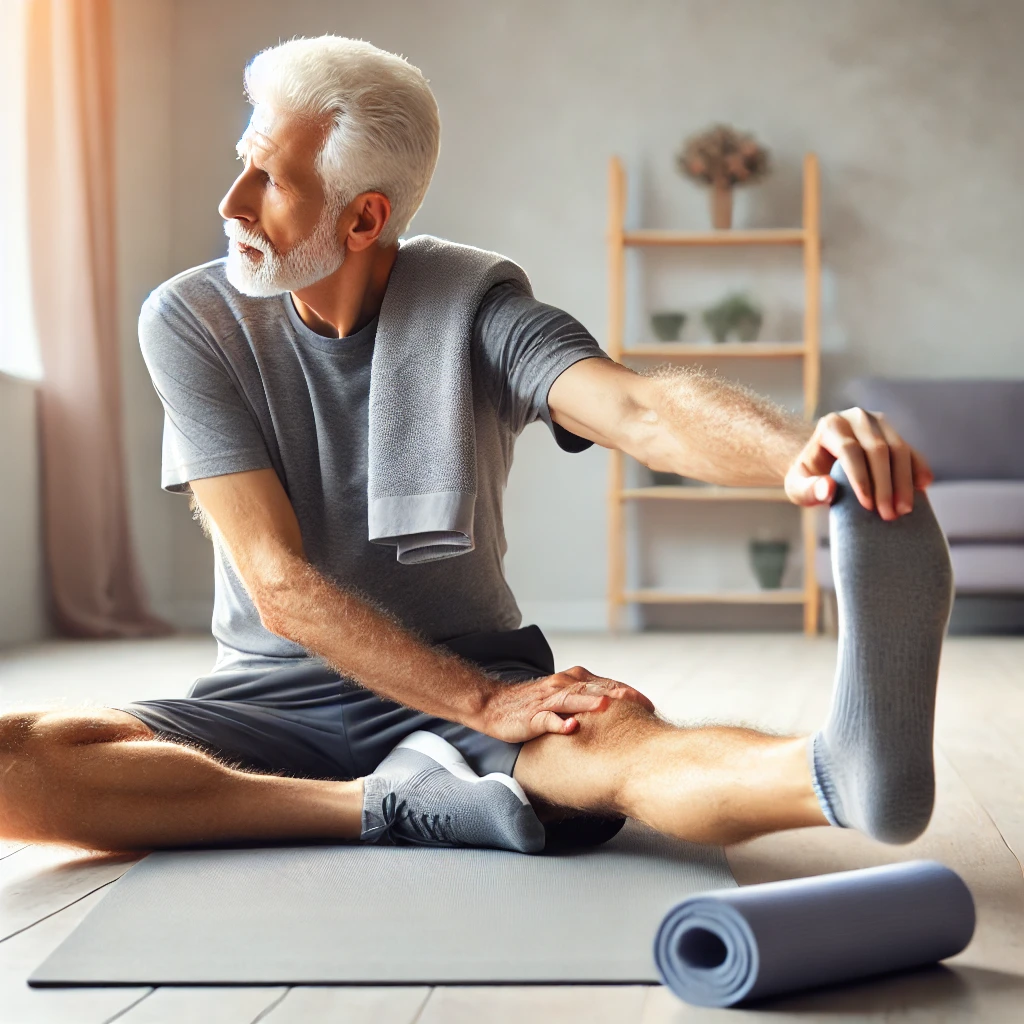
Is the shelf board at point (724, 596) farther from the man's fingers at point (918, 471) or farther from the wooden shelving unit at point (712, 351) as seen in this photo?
the man's fingers at point (918, 471)

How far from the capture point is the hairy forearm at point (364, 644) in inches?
52.0

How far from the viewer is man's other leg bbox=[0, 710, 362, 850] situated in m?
1.26

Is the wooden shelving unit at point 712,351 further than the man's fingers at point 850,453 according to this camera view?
Yes

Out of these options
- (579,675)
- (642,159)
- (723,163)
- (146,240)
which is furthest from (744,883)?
(146,240)

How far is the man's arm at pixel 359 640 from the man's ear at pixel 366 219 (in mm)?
299

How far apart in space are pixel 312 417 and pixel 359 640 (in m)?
0.32

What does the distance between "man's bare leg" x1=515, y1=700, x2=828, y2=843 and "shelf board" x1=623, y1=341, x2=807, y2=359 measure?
317cm

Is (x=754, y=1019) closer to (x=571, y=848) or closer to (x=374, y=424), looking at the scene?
(x=571, y=848)

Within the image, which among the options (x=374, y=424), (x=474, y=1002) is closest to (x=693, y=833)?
(x=474, y=1002)

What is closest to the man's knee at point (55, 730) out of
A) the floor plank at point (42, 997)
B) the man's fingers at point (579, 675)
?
the floor plank at point (42, 997)

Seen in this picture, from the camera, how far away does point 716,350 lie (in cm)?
432

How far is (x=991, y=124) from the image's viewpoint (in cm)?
454

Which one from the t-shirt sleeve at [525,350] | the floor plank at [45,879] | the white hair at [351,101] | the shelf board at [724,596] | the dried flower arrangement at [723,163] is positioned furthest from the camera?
the dried flower arrangement at [723,163]

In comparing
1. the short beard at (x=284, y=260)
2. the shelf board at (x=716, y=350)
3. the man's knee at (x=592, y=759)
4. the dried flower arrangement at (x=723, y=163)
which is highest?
the dried flower arrangement at (x=723, y=163)
